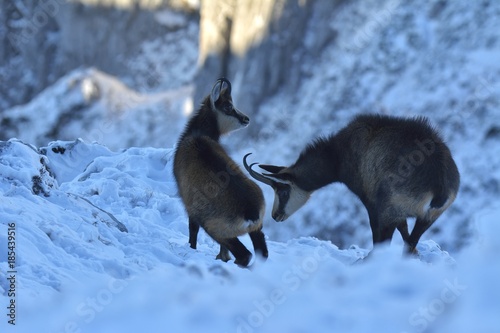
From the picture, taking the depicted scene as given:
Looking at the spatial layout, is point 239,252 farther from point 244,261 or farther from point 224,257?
point 224,257

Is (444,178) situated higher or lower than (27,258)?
lower

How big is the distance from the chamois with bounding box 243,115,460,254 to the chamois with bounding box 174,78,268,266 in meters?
0.87

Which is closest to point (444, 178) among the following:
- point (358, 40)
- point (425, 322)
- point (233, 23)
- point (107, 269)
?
point (107, 269)

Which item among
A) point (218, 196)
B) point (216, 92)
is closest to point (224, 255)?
point (218, 196)

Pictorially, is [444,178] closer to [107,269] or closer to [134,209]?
[107,269]

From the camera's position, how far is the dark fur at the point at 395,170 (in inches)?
253

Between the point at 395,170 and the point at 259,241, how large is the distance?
59.4 inches

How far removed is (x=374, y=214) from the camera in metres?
6.83

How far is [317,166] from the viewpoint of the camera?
7.76m

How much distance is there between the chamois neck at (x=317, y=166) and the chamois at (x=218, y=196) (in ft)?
3.83

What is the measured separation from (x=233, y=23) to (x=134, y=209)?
25.2 m

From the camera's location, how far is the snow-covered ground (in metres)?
2.94

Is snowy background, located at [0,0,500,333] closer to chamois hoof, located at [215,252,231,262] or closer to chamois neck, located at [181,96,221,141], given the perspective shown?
chamois hoof, located at [215,252,231,262]

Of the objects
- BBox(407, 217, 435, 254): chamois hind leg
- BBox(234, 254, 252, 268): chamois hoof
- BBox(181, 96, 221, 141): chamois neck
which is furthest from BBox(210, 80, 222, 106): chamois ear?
BBox(407, 217, 435, 254): chamois hind leg
